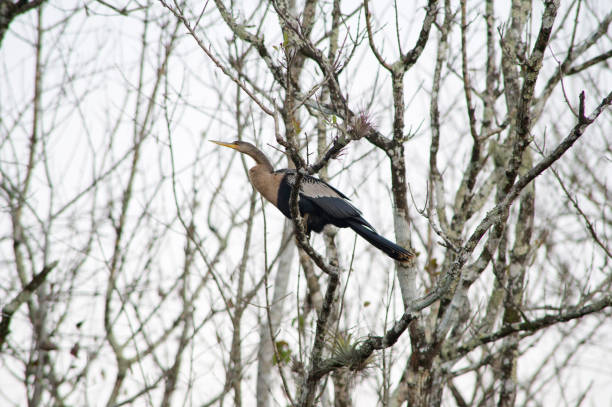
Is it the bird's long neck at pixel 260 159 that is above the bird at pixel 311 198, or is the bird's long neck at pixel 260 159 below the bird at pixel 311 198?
above

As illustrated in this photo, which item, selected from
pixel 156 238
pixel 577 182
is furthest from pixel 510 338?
pixel 156 238

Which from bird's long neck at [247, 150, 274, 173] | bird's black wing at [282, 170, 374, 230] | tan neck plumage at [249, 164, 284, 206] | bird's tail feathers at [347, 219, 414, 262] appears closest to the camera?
bird's tail feathers at [347, 219, 414, 262]

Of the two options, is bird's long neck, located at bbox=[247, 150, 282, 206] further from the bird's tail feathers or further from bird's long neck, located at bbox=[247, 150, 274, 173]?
the bird's tail feathers

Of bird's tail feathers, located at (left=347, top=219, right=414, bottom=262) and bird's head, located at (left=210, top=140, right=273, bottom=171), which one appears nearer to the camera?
bird's tail feathers, located at (left=347, top=219, right=414, bottom=262)

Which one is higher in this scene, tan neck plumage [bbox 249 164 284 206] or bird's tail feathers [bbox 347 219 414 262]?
tan neck plumage [bbox 249 164 284 206]

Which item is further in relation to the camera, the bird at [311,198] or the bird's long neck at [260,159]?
the bird's long neck at [260,159]

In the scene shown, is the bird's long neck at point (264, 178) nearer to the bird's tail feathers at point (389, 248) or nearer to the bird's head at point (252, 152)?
the bird's head at point (252, 152)

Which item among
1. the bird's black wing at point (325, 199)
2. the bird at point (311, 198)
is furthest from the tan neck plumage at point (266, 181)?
the bird's black wing at point (325, 199)

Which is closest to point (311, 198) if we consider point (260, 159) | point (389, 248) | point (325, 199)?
point (325, 199)

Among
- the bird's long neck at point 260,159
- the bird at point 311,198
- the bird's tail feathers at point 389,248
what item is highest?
the bird's long neck at point 260,159

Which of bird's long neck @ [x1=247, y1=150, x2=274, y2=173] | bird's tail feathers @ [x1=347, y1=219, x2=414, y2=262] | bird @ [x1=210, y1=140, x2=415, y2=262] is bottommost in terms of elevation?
bird's tail feathers @ [x1=347, y1=219, x2=414, y2=262]

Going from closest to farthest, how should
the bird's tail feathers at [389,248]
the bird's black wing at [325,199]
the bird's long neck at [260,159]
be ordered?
the bird's tail feathers at [389,248]
the bird's black wing at [325,199]
the bird's long neck at [260,159]

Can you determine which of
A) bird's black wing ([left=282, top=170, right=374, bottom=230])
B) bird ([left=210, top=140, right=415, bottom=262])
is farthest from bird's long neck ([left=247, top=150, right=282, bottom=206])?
bird's black wing ([left=282, top=170, right=374, bottom=230])

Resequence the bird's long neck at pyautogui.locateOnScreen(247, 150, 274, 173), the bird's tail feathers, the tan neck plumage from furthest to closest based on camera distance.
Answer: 1. the bird's long neck at pyautogui.locateOnScreen(247, 150, 274, 173)
2. the tan neck plumage
3. the bird's tail feathers
